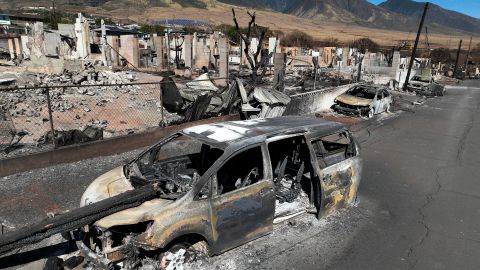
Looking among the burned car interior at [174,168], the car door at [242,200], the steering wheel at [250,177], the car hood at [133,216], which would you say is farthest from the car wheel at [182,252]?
the steering wheel at [250,177]

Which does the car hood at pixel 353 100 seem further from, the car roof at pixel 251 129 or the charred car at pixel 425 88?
the charred car at pixel 425 88

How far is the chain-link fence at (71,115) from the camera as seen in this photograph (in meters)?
8.62

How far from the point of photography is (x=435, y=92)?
89.0ft

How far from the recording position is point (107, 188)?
15.9 feet

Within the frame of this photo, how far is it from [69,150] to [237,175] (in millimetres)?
4663

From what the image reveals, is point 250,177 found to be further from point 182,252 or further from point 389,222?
point 389,222

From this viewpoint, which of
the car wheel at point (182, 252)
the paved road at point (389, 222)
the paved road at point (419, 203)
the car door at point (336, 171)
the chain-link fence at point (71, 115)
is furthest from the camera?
the chain-link fence at point (71, 115)

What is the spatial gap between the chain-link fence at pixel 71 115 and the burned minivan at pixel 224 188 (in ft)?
13.5

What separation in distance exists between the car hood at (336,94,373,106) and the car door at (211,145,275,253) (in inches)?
472

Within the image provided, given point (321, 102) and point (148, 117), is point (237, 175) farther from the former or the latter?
point (321, 102)

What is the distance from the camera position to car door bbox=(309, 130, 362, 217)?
5.44 m

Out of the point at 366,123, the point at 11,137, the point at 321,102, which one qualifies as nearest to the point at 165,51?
the point at 321,102

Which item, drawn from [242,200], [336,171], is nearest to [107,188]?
[242,200]

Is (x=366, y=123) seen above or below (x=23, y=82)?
below
